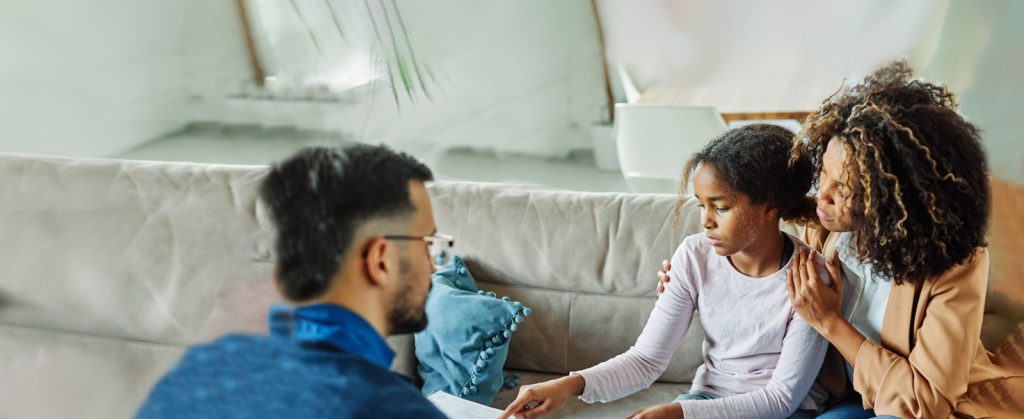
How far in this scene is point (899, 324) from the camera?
136 cm

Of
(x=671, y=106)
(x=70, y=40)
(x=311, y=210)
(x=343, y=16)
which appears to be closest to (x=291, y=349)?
(x=311, y=210)

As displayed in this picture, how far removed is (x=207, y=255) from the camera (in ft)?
3.87

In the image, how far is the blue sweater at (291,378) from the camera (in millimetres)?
646

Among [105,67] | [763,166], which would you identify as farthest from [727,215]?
[105,67]

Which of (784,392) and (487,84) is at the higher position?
(487,84)

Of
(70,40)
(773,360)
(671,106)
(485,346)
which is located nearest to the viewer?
(773,360)

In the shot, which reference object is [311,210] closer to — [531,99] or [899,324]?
[899,324]

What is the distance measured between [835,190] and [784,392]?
345 millimetres

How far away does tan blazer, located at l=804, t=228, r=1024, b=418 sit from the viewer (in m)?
1.27

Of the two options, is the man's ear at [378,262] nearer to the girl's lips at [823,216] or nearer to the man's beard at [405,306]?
the man's beard at [405,306]

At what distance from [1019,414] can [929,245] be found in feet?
1.09

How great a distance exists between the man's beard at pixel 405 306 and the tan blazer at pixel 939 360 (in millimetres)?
838

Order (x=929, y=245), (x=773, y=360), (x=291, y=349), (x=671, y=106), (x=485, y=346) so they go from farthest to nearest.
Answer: (x=671, y=106), (x=485, y=346), (x=773, y=360), (x=929, y=245), (x=291, y=349)

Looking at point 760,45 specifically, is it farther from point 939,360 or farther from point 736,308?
point 939,360
